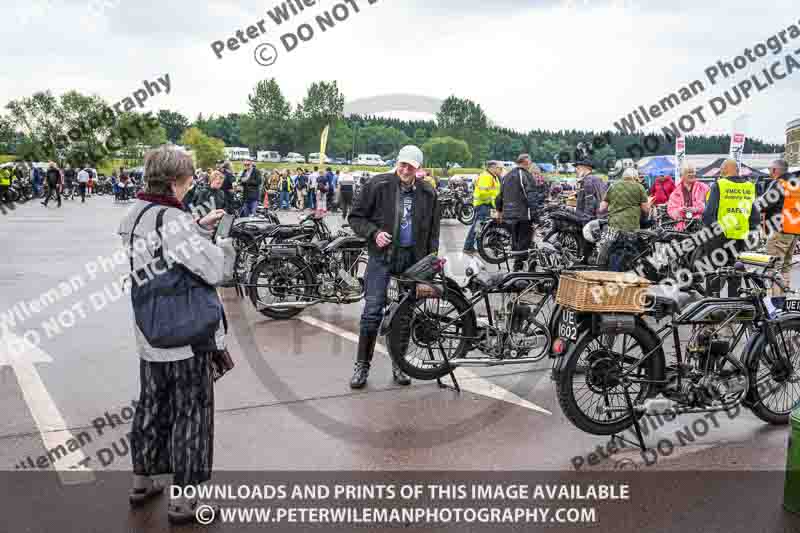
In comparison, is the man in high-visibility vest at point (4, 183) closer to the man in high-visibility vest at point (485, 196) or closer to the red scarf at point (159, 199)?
the man in high-visibility vest at point (485, 196)

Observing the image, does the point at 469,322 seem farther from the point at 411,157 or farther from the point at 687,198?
the point at 687,198

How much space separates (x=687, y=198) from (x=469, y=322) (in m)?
8.57

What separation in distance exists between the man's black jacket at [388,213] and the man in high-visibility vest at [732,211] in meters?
4.61

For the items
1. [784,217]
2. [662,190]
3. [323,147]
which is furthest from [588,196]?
[323,147]

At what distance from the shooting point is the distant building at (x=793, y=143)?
27.1m

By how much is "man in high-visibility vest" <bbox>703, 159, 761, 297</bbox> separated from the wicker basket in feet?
15.7

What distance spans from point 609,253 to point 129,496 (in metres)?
7.73

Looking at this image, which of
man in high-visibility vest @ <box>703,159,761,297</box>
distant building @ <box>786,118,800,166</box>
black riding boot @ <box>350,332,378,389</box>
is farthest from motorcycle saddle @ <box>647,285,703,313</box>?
distant building @ <box>786,118,800,166</box>

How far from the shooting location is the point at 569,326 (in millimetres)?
4398

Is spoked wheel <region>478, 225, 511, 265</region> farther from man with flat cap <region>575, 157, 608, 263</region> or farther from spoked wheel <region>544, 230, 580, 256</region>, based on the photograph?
man with flat cap <region>575, 157, 608, 263</region>

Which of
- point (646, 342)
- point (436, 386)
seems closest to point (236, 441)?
point (436, 386)

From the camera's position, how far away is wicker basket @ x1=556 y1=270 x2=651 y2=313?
4.18 metres

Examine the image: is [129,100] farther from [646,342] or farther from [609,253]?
[646,342]

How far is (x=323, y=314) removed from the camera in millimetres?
8516
